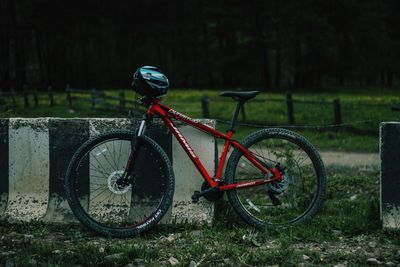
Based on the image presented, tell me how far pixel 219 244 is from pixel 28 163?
2073 mm

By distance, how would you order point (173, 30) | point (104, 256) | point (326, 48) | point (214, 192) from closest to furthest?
point (104, 256) < point (214, 192) < point (326, 48) < point (173, 30)

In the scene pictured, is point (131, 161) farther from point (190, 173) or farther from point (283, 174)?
point (283, 174)

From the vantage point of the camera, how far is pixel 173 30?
5725 centimetres

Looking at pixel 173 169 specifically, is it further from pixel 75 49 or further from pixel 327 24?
pixel 75 49

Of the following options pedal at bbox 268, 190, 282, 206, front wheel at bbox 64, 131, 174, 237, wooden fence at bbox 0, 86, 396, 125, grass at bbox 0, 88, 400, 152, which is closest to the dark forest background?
wooden fence at bbox 0, 86, 396, 125

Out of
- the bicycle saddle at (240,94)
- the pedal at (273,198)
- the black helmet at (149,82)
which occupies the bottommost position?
the pedal at (273,198)

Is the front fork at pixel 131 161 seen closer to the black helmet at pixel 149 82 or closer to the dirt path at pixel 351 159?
the black helmet at pixel 149 82

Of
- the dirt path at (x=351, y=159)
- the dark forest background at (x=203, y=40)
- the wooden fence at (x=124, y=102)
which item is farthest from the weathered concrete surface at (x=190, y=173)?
the dark forest background at (x=203, y=40)

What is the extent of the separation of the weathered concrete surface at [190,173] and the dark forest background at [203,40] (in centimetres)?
3872

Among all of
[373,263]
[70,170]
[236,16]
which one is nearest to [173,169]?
[70,170]

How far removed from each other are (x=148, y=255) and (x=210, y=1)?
5014 centimetres

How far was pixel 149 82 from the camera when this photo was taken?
5.92 metres

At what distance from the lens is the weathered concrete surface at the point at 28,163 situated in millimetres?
6371

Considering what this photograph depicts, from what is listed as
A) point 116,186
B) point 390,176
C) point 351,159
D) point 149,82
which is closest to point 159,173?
point 116,186
